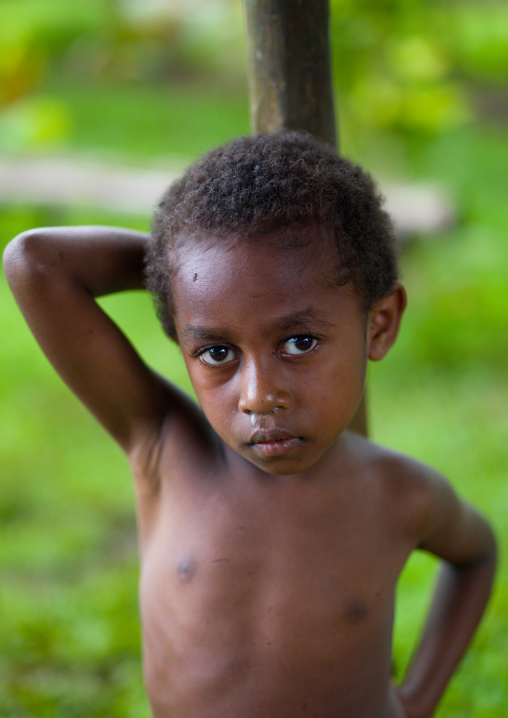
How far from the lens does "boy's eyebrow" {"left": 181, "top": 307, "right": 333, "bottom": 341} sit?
1224 mm

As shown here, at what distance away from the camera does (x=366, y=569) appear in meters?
1.48

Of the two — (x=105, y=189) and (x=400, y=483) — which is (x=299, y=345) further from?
(x=105, y=189)

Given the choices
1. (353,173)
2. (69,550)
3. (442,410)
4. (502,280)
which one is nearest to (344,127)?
(502,280)

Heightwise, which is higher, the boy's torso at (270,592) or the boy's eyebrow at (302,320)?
the boy's eyebrow at (302,320)

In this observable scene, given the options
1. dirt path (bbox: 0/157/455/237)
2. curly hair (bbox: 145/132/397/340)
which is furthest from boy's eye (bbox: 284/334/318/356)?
dirt path (bbox: 0/157/455/237)

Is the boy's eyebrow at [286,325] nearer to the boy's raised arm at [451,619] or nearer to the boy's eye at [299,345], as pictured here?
the boy's eye at [299,345]

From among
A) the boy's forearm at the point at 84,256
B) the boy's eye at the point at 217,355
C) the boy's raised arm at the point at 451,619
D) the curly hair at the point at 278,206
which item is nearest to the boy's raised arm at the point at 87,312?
the boy's forearm at the point at 84,256

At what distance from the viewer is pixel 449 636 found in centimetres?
184

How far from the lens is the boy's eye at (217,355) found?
4.19 feet

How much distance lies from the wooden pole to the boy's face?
48cm

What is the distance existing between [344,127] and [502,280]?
1.47m

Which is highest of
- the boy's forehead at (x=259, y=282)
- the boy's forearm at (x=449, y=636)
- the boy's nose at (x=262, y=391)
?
the boy's forehead at (x=259, y=282)

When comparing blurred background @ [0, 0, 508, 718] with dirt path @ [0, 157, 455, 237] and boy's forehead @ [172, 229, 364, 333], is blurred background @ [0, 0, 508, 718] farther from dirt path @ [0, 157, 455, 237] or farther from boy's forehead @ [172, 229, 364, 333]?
boy's forehead @ [172, 229, 364, 333]

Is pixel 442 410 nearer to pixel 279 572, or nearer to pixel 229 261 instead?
pixel 279 572
